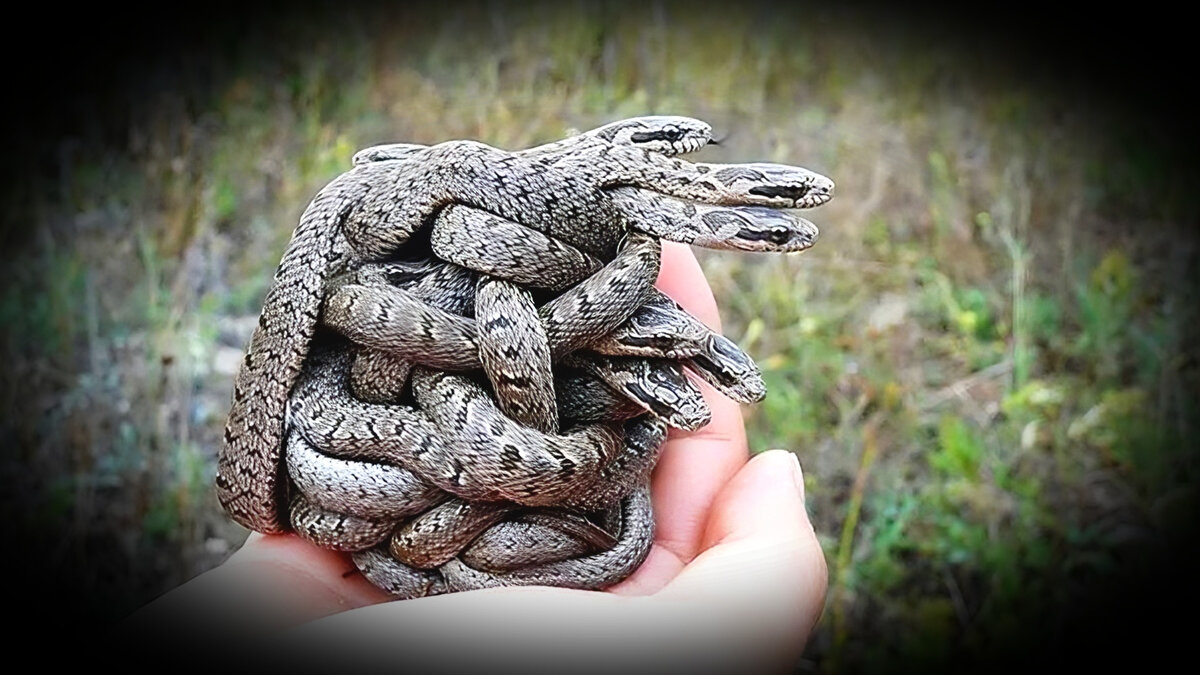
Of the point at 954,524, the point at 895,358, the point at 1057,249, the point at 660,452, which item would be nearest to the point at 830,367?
the point at 895,358

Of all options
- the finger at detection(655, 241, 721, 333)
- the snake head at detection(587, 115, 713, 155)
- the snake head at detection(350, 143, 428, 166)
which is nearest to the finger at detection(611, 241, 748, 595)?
the finger at detection(655, 241, 721, 333)

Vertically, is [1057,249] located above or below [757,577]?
above

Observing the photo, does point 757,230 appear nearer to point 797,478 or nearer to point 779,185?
point 779,185

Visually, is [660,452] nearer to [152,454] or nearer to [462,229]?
[462,229]

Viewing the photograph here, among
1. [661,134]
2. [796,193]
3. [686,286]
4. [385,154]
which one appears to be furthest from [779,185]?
[385,154]

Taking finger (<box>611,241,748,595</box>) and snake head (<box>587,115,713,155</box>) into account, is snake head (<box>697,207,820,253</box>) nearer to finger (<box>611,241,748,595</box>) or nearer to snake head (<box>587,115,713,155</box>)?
snake head (<box>587,115,713,155</box>)

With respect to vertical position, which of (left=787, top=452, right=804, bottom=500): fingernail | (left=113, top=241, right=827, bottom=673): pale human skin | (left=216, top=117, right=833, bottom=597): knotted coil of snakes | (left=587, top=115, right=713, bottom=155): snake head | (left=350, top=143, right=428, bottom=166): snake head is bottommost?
(left=113, top=241, right=827, bottom=673): pale human skin

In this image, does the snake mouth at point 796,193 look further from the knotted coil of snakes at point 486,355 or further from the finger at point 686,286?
the finger at point 686,286
